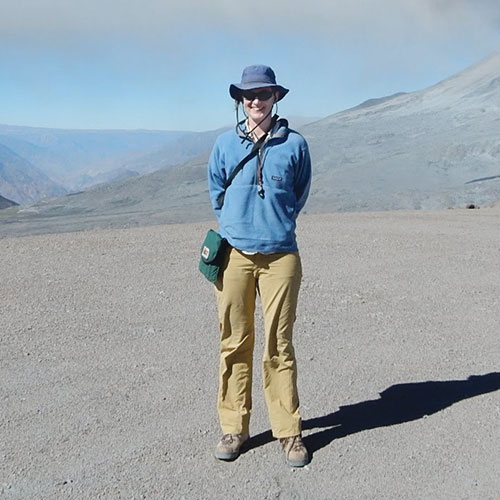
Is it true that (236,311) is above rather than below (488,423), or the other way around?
above

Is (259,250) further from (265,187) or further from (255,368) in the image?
(255,368)

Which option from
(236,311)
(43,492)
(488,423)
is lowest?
(488,423)

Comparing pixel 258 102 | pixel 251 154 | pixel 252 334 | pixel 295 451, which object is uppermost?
pixel 258 102

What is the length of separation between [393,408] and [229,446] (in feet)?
3.84

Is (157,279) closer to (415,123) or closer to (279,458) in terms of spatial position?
(279,458)

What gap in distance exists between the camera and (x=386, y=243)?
377 inches

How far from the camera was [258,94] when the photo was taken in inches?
135

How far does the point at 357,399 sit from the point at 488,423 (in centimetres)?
77

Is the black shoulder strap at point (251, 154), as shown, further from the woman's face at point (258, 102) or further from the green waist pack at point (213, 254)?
the green waist pack at point (213, 254)

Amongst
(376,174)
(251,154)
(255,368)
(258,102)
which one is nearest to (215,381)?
(255,368)

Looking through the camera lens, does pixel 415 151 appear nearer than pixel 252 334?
No

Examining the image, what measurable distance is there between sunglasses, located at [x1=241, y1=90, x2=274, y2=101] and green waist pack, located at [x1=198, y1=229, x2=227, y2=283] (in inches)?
26.3

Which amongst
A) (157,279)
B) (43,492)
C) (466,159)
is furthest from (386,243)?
(466,159)

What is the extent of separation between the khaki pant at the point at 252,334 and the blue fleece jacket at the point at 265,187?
10 cm
